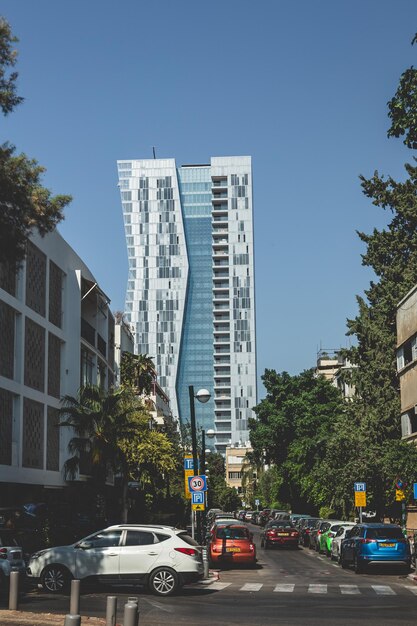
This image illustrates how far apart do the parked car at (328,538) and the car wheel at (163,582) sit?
60.2 feet

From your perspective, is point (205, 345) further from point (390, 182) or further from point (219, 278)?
point (390, 182)

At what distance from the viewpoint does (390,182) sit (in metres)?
54.8

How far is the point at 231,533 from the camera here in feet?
103

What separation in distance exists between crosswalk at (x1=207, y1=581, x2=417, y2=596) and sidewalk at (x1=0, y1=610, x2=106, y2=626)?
8714 millimetres

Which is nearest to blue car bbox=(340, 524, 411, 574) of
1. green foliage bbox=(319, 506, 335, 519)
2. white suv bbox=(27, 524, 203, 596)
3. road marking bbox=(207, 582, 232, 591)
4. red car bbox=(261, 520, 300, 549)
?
road marking bbox=(207, 582, 232, 591)

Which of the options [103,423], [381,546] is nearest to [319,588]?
[381,546]

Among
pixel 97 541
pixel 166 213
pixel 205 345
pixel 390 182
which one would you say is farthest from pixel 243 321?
pixel 97 541

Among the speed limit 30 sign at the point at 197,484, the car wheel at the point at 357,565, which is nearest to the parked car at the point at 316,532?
the car wheel at the point at 357,565

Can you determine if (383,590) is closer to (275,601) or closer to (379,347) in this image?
(275,601)

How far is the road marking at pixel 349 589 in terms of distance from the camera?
22.0m

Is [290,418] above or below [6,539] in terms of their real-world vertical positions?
above

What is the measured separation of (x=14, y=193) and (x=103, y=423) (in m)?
25.9

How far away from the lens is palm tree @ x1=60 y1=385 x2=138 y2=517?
140 feet

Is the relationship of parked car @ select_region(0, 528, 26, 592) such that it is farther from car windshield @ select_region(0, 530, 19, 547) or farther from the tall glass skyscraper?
the tall glass skyscraper
